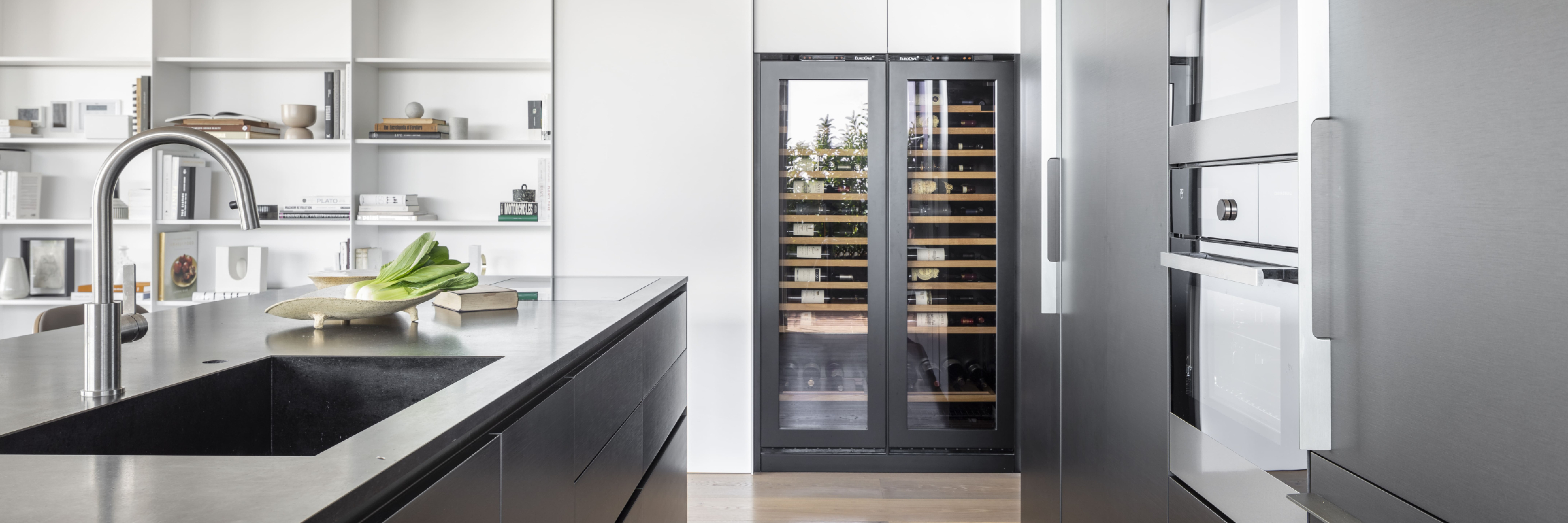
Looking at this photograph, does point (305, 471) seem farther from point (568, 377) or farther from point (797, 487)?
point (797, 487)

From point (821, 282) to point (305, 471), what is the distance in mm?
3054

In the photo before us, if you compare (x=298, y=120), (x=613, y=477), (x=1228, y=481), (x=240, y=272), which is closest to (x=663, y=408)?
(x=613, y=477)

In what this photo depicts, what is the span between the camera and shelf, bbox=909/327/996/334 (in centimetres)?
376

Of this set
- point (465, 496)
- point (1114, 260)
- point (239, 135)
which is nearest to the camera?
point (465, 496)

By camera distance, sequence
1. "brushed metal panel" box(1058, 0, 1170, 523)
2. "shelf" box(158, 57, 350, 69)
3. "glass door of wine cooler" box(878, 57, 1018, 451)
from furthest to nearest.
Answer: "glass door of wine cooler" box(878, 57, 1018, 451) → "shelf" box(158, 57, 350, 69) → "brushed metal panel" box(1058, 0, 1170, 523)

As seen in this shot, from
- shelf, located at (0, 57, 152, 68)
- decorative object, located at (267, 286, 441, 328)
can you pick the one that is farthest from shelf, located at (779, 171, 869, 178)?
shelf, located at (0, 57, 152, 68)

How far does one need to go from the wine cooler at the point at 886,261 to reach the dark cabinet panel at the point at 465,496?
2668 mm

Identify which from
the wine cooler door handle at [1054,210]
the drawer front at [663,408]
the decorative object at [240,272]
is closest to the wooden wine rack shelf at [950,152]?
the wine cooler door handle at [1054,210]

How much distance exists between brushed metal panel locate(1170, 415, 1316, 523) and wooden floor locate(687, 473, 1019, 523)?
1512 mm

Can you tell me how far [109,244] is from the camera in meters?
1.03

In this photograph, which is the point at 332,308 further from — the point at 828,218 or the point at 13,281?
the point at 13,281

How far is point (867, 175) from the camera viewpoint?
145 inches

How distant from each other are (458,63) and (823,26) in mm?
1528

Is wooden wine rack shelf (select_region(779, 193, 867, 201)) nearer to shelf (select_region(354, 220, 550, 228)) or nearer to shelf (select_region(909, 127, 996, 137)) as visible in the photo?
shelf (select_region(909, 127, 996, 137))
